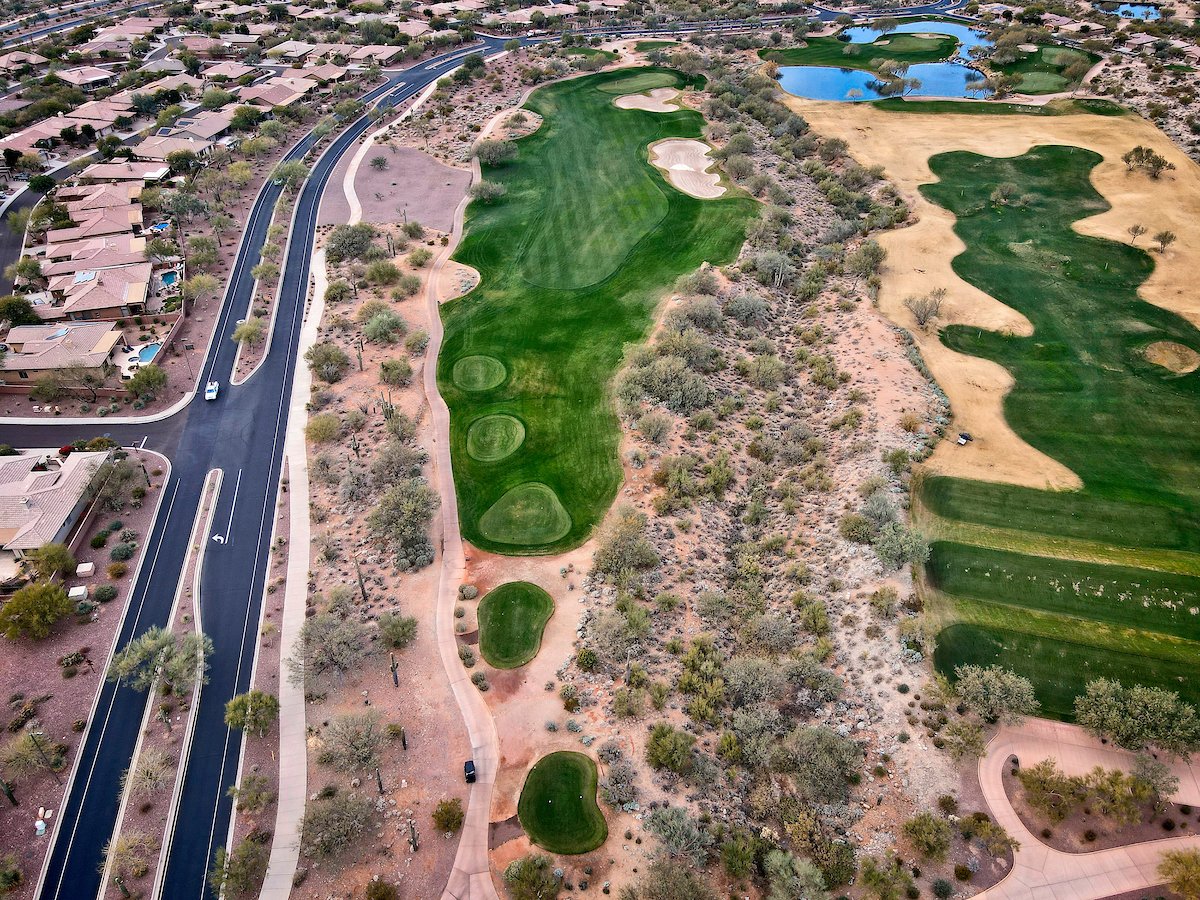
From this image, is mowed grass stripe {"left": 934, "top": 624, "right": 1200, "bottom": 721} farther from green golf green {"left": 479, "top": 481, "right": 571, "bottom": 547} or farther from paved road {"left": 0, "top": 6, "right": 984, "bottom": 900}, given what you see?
paved road {"left": 0, "top": 6, "right": 984, "bottom": 900}

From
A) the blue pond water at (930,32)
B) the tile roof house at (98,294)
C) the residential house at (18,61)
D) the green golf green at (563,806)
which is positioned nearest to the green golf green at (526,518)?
the green golf green at (563,806)

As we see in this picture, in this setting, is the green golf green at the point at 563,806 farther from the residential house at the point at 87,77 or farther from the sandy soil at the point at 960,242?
the residential house at the point at 87,77

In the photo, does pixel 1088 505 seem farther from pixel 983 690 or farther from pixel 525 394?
pixel 525 394

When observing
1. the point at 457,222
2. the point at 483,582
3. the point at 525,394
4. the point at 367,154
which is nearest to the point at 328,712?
the point at 483,582

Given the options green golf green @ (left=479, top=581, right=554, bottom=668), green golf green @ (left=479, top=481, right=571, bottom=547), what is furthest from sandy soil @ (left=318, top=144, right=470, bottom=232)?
green golf green @ (left=479, top=581, right=554, bottom=668)

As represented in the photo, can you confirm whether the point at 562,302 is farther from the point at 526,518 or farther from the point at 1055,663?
the point at 1055,663

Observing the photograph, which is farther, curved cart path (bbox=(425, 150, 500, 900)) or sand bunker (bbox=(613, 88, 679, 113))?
sand bunker (bbox=(613, 88, 679, 113))
